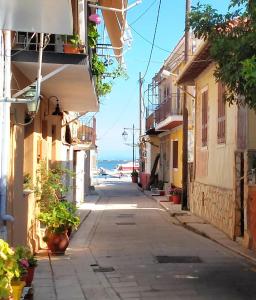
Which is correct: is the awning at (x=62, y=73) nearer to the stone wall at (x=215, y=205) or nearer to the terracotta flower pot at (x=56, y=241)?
the terracotta flower pot at (x=56, y=241)

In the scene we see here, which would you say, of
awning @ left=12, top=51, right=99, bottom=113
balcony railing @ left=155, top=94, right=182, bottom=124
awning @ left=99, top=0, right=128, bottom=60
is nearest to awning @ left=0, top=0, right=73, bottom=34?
awning @ left=12, top=51, right=99, bottom=113

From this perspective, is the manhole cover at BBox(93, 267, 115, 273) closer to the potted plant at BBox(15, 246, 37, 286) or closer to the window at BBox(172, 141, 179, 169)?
the potted plant at BBox(15, 246, 37, 286)

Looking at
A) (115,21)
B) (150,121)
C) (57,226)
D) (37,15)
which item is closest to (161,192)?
(150,121)

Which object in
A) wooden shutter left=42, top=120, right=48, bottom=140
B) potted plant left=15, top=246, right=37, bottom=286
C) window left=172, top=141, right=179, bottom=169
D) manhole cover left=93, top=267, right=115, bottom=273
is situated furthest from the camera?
window left=172, top=141, right=179, bottom=169

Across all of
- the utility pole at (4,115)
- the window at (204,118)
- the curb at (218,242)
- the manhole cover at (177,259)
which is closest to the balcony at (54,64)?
the utility pole at (4,115)

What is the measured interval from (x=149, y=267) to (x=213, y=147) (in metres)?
8.06

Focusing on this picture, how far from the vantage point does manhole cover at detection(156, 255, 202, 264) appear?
35.0 feet

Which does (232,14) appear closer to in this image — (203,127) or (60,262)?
(60,262)

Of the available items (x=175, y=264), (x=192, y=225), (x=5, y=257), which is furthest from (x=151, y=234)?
(x=5, y=257)

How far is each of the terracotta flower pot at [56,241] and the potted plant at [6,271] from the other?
599 centimetres

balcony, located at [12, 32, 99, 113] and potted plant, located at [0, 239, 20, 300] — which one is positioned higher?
balcony, located at [12, 32, 99, 113]

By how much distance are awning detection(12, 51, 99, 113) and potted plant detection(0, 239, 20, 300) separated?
13.0ft

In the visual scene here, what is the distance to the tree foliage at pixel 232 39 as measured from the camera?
718cm

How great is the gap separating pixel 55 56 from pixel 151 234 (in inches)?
305
